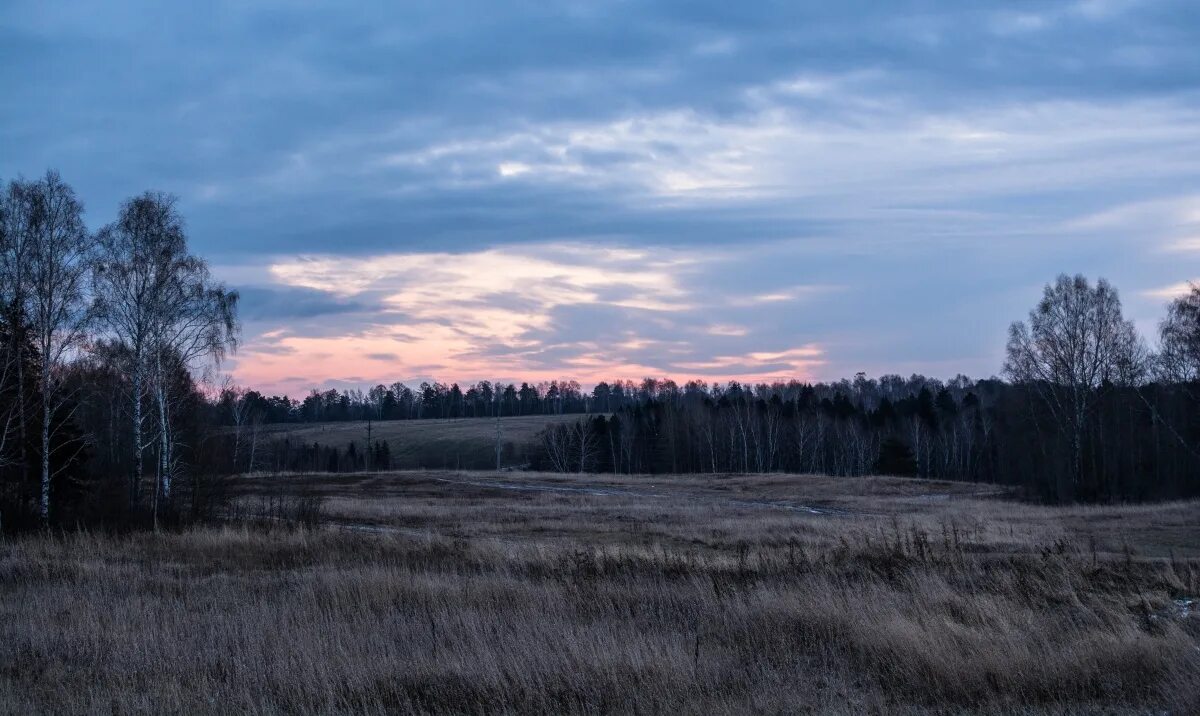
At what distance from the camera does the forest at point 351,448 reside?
24094 mm

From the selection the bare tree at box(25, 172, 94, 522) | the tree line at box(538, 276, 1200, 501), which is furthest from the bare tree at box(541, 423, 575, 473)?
the bare tree at box(25, 172, 94, 522)

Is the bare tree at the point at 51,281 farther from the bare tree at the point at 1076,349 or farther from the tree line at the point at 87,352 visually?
the bare tree at the point at 1076,349

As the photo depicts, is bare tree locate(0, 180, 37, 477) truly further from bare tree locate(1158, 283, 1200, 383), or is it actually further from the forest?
bare tree locate(1158, 283, 1200, 383)

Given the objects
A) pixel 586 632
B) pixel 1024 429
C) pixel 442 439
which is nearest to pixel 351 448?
pixel 442 439

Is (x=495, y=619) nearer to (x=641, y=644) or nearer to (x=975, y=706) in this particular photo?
(x=641, y=644)

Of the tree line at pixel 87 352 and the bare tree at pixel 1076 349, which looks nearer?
the tree line at pixel 87 352

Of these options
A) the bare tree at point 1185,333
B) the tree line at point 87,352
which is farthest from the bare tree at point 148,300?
the bare tree at point 1185,333

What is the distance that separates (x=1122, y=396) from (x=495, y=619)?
60.5 meters

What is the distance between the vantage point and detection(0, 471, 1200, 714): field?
7.25 m

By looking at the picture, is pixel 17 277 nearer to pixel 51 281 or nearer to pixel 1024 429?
pixel 51 281

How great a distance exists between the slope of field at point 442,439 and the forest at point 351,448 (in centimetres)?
1054

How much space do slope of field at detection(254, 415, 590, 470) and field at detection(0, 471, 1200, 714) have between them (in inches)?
4029

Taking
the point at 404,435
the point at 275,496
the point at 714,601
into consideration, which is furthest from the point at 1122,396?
the point at 404,435

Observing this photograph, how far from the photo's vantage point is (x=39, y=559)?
17250 mm
